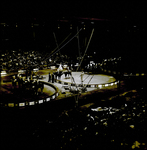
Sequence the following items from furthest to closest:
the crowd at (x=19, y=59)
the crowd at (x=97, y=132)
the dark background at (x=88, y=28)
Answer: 1. the crowd at (x=19, y=59)
2. the dark background at (x=88, y=28)
3. the crowd at (x=97, y=132)

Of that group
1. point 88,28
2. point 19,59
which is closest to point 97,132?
point 88,28

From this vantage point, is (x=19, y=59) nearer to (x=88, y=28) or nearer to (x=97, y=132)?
(x=88, y=28)

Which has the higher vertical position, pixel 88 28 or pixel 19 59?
pixel 88 28

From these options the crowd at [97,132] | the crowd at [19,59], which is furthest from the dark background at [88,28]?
the crowd at [97,132]

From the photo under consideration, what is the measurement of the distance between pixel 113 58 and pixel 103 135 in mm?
13401

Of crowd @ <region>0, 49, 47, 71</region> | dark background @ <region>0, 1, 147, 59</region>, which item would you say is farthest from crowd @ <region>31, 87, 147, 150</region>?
crowd @ <region>0, 49, 47, 71</region>

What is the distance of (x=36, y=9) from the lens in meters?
3.22

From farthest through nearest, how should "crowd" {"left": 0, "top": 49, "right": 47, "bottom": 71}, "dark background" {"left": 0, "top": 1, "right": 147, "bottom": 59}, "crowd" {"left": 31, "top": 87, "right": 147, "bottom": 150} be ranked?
"crowd" {"left": 0, "top": 49, "right": 47, "bottom": 71}, "dark background" {"left": 0, "top": 1, "right": 147, "bottom": 59}, "crowd" {"left": 31, "top": 87, "right": 147, "bottom": 150}

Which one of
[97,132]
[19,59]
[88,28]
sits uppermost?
[88,28]

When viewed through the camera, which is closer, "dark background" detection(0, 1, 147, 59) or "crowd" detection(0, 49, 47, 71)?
"dark background" detection(0, 1, 147, 59)

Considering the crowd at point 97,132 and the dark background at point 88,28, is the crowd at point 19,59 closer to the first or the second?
the dark background at point 88,28

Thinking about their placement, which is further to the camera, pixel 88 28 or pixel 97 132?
pixel 88 28

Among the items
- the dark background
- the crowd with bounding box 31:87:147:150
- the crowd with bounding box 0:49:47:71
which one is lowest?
the crowd with bounding box 31:87:147:150

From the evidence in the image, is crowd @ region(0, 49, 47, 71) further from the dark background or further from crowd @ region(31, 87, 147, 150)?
crowd @ region(31, 87, 147, 150)
